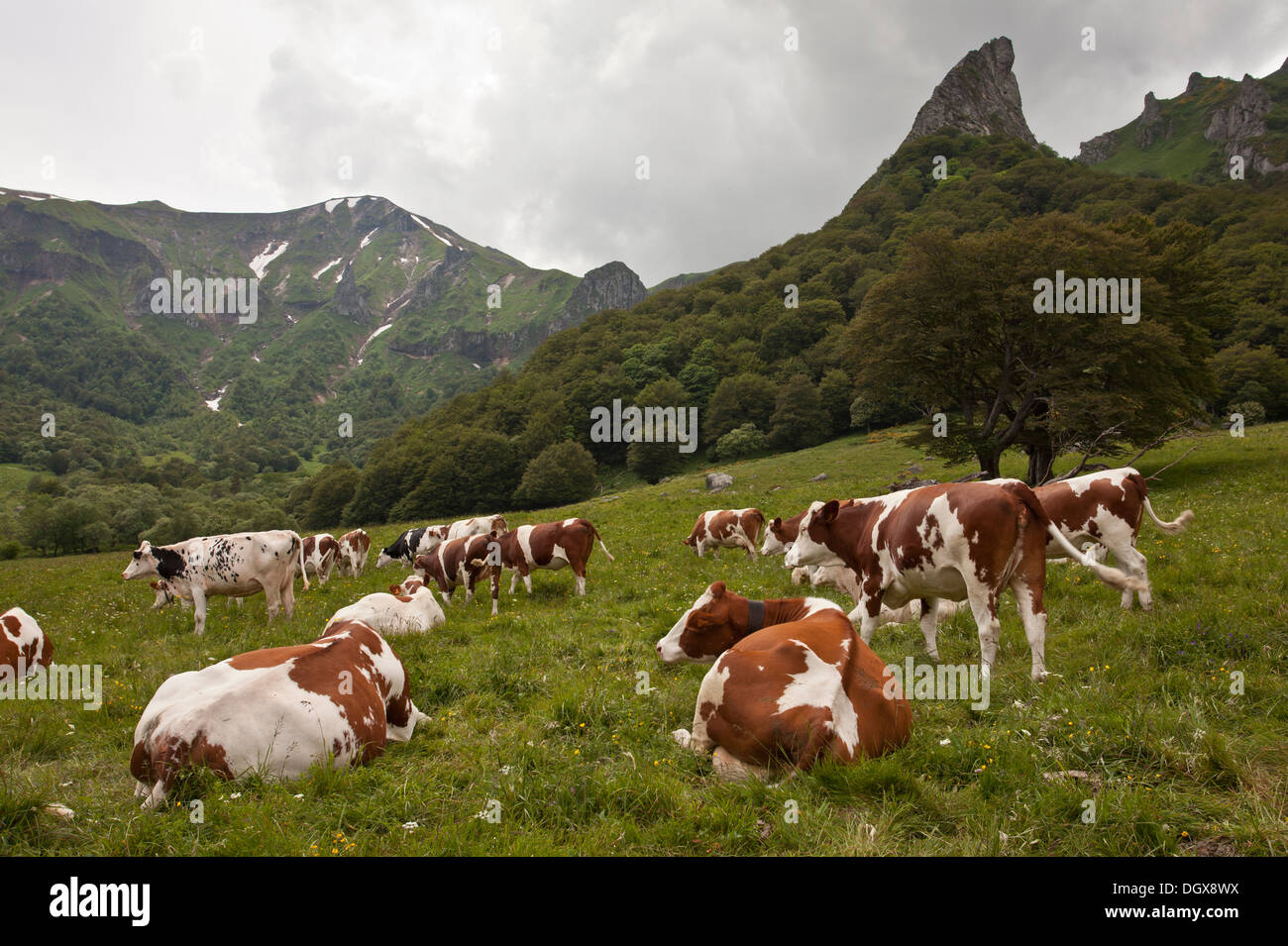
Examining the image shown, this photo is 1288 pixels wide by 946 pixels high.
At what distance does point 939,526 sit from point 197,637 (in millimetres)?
11650

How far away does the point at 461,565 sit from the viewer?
14.4 meters

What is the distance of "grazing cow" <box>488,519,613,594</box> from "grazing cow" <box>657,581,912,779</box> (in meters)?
8.35

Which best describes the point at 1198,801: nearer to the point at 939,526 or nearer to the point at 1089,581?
the point at 939,526

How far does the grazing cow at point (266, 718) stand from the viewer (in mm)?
4430

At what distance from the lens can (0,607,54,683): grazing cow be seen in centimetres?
826

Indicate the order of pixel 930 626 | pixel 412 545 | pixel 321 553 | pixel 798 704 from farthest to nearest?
pixel 412 545
pixel 321 553
pixel 930 626
pixel 798 704

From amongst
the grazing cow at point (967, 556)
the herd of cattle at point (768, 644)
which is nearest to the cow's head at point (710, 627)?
the herd of cattle at point (768, 644)

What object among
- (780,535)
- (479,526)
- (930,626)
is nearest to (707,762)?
(930,626)

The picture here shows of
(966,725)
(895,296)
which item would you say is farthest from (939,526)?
(895,296)

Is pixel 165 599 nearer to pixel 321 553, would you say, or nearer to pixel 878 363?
pixel 321 553

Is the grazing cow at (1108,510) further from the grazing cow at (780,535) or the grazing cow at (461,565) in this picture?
the grazing cow at (461,565)

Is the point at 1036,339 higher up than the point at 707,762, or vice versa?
the point at 1036,339

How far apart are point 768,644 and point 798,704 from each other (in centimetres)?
77

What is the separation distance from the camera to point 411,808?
420 cm
